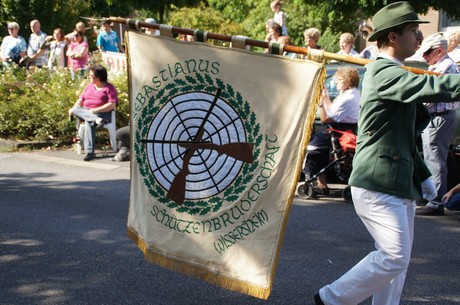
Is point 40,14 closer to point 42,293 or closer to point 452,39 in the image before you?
point 452,39

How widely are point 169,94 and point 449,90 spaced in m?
1.61

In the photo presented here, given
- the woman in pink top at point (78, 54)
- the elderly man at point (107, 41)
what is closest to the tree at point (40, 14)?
the elderly man at point (107, 41)

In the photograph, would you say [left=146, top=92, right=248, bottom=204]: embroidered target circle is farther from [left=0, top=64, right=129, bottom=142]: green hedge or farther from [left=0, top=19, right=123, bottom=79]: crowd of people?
[left=0, top=19, right=123, bottom=79]: crowd of people

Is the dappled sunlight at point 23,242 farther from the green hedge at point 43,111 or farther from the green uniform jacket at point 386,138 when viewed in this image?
the green hedge at point 43,111

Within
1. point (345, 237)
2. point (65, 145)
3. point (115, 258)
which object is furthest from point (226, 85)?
point (65, 145)

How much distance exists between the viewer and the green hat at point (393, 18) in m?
3.76

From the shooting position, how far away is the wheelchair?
7879 millimetres

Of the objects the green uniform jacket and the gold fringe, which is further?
the gold fringe

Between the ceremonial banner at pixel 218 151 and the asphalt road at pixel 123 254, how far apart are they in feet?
2.73

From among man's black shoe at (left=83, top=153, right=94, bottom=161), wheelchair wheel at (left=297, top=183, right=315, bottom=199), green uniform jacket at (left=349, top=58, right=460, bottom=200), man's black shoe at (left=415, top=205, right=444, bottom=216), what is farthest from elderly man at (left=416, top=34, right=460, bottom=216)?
man's black shoe at (left=83, top=153, right=94, bottom=161)

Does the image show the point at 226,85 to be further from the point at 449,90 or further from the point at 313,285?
the point at 313,285

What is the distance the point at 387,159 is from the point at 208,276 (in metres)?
1.26

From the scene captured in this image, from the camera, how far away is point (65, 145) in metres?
11.5

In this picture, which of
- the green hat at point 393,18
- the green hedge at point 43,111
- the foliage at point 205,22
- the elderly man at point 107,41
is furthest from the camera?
the foliage at point 205,22
